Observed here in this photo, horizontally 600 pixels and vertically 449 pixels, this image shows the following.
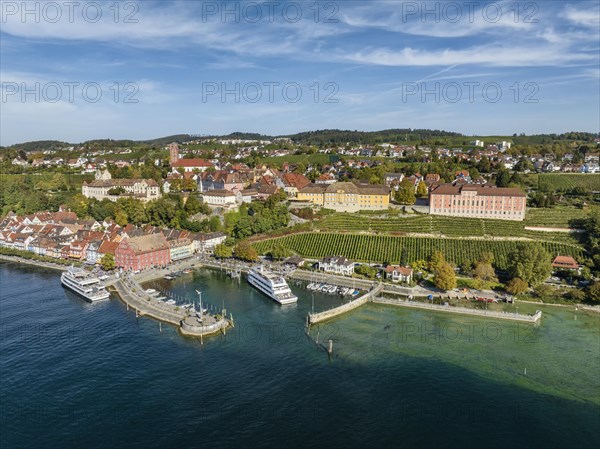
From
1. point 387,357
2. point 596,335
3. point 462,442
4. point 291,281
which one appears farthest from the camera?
point 291,281

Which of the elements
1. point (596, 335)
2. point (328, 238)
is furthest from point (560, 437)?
point (328, 238)

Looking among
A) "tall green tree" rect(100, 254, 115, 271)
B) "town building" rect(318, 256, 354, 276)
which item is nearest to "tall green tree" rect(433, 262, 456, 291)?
"town building" rect(318, 256, 354, 276)

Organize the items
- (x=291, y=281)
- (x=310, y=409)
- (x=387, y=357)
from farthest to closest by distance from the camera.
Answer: (x=291, y=281) < (x=387, y=357) < (x=310, y=409)

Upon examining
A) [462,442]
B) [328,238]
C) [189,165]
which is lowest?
[462,442]

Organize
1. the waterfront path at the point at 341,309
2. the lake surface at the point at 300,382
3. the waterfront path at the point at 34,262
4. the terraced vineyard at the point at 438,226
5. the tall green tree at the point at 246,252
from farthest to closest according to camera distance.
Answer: the terraced vineyard at the point at 438,226
the waterfront path at the point at 34,262
the tall green tree at the point at 246,252
the waterfront path at the point at 341,309
the lake surface at the point at 300,382

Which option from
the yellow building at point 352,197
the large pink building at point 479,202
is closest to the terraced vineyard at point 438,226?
the large pink building at point 479,202

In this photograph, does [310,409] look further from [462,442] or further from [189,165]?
[189,165]

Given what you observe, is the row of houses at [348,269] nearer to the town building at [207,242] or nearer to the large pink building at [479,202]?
the town building at [207,242]

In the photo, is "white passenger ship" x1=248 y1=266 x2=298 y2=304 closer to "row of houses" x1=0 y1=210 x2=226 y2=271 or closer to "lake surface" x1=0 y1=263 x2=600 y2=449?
"lake surface" x1=0 y1=263 x2=600 y2=449
